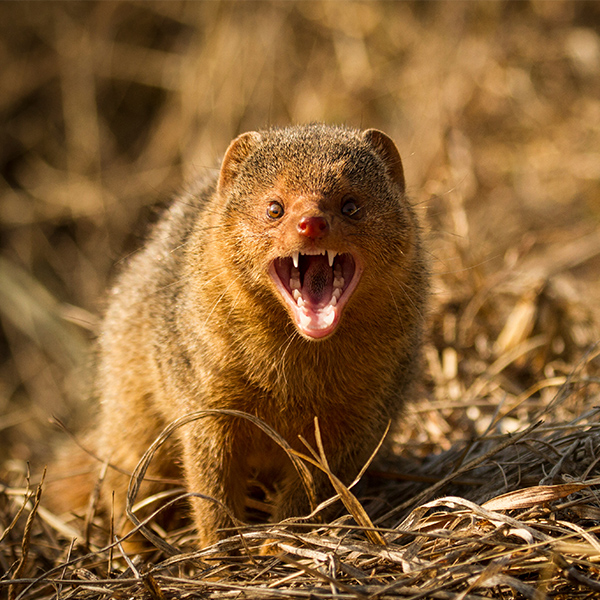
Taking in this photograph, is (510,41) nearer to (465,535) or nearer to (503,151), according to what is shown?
(503,151)

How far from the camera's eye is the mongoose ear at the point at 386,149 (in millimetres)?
2887

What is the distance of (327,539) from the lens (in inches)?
89.0

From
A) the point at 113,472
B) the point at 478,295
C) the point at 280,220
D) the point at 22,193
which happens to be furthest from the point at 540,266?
the point at 22,193

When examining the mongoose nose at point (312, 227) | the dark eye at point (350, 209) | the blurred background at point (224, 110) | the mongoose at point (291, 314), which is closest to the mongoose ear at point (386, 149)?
the mongoose at point (291, 314)

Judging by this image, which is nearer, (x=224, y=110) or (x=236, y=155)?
(x=236, y=155)

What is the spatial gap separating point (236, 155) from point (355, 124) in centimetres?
402

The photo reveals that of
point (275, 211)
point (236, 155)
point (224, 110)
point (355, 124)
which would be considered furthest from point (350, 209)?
point (224, 110)

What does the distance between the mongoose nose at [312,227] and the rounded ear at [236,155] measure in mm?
680

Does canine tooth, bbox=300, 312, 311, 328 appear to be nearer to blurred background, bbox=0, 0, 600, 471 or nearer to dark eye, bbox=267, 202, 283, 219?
dark eye, bbox=267, 202, 283, 219

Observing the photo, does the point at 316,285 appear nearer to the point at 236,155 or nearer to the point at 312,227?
the point at 312,227

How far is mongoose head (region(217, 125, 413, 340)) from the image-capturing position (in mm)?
2396

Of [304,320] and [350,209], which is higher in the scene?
[350,209]

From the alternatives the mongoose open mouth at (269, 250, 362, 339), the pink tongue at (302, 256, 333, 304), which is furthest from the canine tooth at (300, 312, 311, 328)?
the pink tongue at (302, 256, 333, 304)

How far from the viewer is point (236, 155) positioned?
2.87 m
